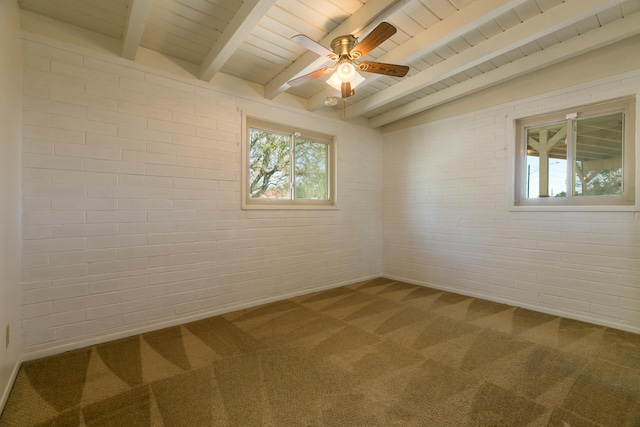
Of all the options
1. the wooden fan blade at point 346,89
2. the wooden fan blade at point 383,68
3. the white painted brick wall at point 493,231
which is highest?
the wooden fan blade at point 383,68

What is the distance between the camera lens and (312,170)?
4059 millimetres

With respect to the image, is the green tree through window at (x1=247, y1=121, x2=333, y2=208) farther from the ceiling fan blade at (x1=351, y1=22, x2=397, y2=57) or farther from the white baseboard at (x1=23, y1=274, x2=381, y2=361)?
the ceiling fan blade at (x1=351, y1=22, x2=397, y2=57)

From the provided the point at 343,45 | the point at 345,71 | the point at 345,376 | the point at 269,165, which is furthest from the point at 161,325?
the point at 343,45

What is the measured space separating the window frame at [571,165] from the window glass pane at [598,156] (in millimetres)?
48

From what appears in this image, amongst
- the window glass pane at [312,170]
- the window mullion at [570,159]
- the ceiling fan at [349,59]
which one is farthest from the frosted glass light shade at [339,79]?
the window mullion at [570,159]

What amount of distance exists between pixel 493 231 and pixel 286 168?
2.81 m

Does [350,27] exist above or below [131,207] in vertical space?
above

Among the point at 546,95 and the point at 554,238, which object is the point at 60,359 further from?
the point at 546,95

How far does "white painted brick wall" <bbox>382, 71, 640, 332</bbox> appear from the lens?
2.73m

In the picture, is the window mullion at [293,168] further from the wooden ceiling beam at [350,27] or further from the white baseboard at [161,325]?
the white baseboard at [161,325]

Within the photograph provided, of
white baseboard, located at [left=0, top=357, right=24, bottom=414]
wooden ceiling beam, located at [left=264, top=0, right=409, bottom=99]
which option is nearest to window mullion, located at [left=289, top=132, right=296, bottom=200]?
wooden ceiling beam, located at [left=264, top=0, right=409, bottom=99]

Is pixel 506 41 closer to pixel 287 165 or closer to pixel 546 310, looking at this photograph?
pixel 287 165

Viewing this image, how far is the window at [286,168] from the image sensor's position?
11.3 feet

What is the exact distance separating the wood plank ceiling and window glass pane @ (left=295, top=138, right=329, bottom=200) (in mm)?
1038
